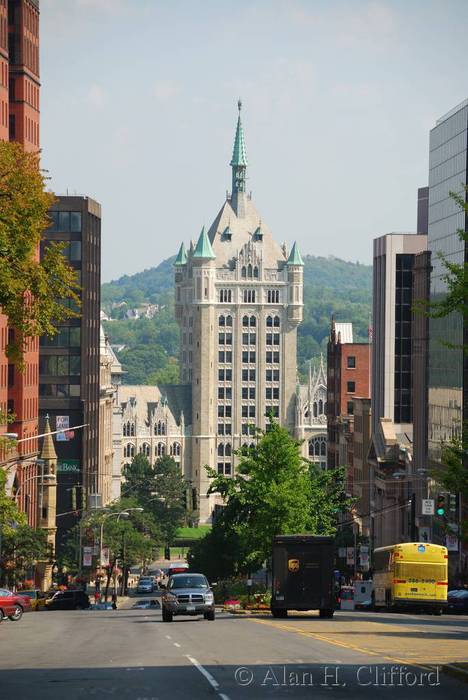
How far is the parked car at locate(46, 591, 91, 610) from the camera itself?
90688 mm

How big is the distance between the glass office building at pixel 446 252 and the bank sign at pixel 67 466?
37.1 m

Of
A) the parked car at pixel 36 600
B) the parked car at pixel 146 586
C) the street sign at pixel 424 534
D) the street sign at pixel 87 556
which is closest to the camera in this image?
the parked car at pixel 36 600

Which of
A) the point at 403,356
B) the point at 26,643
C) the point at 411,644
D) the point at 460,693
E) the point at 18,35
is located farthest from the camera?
the point at 403,356

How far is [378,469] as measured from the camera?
156 meters

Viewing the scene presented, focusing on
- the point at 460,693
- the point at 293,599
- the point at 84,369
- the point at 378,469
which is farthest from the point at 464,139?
the point at 460,693

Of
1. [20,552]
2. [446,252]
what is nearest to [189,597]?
[20,552]

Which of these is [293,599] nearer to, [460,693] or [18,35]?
[460,693]

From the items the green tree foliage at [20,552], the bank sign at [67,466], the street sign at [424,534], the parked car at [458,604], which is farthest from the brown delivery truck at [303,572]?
the bank sign at [67,466]

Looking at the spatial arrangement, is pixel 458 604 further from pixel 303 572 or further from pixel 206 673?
pixel 206 673

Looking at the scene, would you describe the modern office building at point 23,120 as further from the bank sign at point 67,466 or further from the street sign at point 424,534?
the street sign at point 424,534

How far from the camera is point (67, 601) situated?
9169 cm

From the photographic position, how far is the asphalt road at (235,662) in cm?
2791

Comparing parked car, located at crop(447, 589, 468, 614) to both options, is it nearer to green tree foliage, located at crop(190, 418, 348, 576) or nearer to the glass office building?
green tree foliage, located at crop(190, 418, 348, 576)

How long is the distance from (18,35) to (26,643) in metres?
83.9
